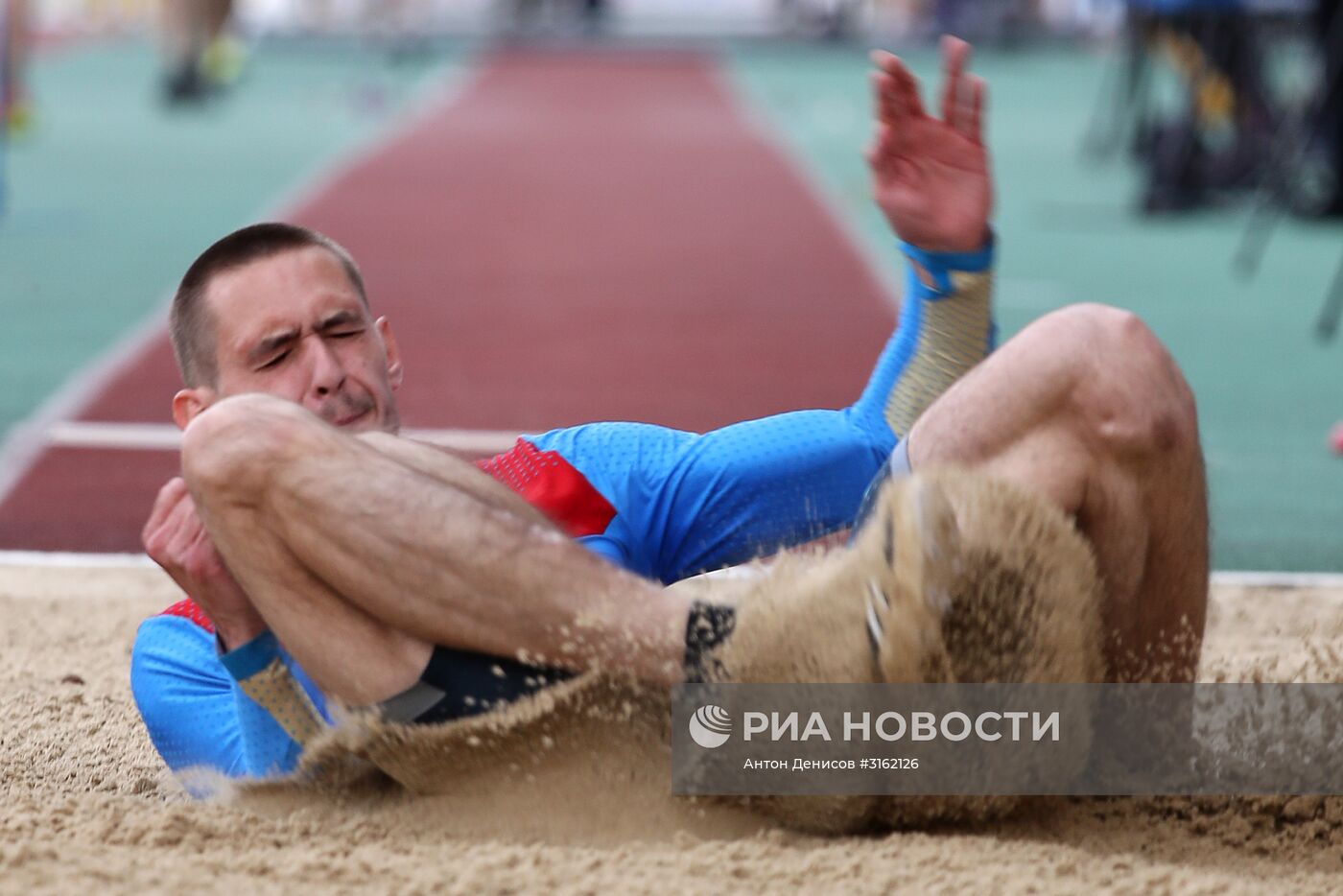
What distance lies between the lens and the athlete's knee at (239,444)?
2.37m

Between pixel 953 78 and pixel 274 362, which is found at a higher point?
pixel 953 78

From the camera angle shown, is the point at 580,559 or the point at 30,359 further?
the point at 30,359

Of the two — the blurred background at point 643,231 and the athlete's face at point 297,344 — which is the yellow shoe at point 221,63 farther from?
the athlete's face at point 297,344

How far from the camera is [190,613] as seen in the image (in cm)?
299

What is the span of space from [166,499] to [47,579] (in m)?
1.85

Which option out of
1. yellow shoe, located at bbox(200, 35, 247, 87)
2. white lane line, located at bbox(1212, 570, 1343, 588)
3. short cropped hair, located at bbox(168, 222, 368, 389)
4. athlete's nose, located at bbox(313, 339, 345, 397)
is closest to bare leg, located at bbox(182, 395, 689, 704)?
athlete's nose, located at bbox(313, 339, 345, 397)

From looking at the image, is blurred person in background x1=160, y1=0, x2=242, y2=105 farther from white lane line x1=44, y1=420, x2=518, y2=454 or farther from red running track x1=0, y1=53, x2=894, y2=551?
white lane line x1=44, y1=420, x2=518, y2=454

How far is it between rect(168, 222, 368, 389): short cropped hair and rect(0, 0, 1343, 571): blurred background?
1.77 meters

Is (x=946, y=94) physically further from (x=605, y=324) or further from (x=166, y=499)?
(x=605, y=324)

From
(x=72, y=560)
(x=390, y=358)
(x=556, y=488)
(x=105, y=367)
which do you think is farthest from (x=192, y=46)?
(x=556, y=488)

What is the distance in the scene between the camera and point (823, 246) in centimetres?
971

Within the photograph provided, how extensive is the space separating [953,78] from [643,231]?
24.6 feet

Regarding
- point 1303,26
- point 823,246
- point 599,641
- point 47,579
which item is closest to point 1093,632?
point 599,641

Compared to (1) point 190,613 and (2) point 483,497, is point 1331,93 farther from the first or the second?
(2) point 483,497
